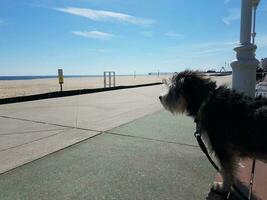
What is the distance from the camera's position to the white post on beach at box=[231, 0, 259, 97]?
5457 mm

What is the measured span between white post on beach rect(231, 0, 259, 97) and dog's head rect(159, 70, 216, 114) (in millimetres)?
2127

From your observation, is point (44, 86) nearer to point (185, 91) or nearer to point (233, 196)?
point (185, 91)

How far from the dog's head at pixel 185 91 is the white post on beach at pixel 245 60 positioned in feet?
6.98

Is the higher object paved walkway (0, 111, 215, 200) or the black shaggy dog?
the black shaggy dog

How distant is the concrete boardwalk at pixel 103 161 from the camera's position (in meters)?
3.36

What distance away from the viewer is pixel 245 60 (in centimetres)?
545

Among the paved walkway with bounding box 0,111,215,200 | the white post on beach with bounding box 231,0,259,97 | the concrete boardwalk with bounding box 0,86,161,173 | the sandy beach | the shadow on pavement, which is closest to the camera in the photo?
the shadow on pavement

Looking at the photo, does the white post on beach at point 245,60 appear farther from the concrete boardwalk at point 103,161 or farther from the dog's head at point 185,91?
the dog's head at point 185,91

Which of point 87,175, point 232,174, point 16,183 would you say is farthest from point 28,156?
point 232,174

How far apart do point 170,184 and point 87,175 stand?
1.11m

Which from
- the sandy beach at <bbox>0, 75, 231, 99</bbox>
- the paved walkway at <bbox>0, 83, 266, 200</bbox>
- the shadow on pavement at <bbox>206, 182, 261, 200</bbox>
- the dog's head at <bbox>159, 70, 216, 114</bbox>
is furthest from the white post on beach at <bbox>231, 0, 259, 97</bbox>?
the shadow on pavement at <bbox>206, 182, 261, 200</bbox>

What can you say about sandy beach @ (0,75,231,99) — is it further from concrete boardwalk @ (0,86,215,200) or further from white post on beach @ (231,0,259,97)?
concrete boardwalk @ (0,86,215,200)

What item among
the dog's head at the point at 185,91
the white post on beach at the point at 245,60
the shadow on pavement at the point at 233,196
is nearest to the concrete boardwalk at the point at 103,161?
the shadow on pavement at the point at 233,196

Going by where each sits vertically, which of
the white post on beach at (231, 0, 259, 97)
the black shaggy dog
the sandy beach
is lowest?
the sandy beach
